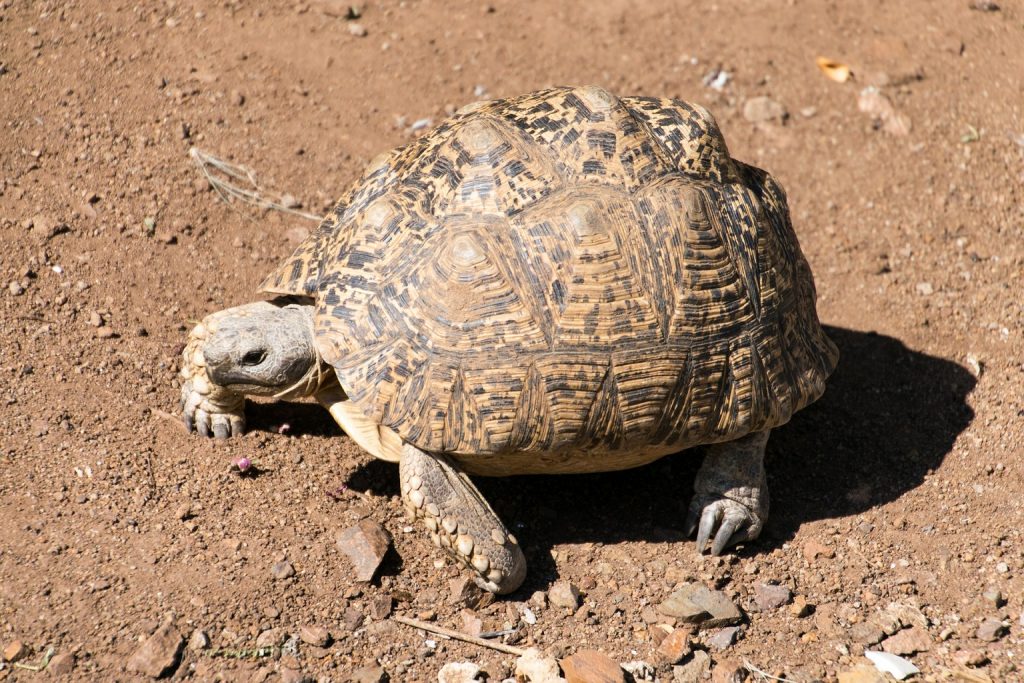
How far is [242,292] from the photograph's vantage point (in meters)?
5.66

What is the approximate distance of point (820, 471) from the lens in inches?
207

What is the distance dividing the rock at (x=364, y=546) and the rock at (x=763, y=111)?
14.5 ft

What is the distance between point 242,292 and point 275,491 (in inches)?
60.9

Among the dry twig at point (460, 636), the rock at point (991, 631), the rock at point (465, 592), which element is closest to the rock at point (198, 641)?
the dry twig at point (460, 636)

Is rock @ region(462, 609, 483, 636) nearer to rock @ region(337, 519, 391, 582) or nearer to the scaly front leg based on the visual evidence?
rock @ region(337, 519, 391, 582)

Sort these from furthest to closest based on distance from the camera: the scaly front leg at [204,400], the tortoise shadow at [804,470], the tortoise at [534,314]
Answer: the tortoise shadow at [804,470] → the scaly front leg at [204,400] → the tortoise at [534,314]

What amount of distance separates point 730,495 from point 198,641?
8.25 ft

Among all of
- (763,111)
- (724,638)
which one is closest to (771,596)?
(724,638)

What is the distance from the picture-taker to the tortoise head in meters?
4.36

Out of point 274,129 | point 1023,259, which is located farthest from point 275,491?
point 1023,259

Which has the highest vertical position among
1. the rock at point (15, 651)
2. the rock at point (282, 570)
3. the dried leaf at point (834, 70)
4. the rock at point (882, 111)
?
the dried leaf at point (834, 70)

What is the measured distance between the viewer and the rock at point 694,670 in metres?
4.08

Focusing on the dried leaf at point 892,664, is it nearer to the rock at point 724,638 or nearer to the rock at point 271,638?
the rock at point 724,638

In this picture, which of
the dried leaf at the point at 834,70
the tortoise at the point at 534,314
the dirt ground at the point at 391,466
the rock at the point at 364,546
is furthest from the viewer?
the dried leaf at the point at 834,70
